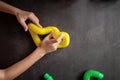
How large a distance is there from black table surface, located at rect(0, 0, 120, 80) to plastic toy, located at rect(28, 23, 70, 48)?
4 cm

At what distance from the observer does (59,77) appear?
119cm

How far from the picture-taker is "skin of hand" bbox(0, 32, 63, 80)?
3.44ft

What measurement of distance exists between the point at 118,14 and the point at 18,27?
477 millimetres

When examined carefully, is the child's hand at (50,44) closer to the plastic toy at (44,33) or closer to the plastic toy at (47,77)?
the plastic toy at (44,33)

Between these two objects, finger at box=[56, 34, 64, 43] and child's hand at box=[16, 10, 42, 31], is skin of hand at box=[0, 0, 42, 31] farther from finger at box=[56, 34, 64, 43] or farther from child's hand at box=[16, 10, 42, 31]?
finger at box=[56, 34, 64, 43]

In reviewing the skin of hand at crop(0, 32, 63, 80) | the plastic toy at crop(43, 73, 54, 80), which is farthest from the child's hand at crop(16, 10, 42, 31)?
the plastic toy at crop(43, 73, 54, 80)

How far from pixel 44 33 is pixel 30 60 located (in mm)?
139

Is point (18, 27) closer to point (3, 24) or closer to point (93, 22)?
point (3, 24)

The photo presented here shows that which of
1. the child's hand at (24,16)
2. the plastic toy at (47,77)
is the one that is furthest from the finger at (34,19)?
the plastic toy at (47,77)

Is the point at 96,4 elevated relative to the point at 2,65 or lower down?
elevated

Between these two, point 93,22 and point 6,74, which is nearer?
point 6,74

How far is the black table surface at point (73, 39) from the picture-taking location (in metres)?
1.14

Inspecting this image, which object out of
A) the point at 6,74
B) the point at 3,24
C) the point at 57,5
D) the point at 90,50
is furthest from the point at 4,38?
the point at 90,50

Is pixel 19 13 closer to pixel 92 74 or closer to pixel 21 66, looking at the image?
pixel 21 66
